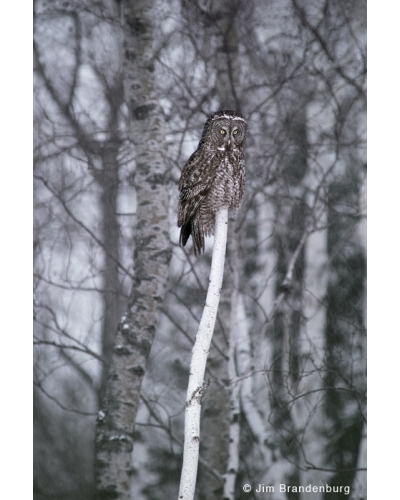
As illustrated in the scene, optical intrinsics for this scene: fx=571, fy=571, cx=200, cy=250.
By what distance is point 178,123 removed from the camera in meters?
2.36

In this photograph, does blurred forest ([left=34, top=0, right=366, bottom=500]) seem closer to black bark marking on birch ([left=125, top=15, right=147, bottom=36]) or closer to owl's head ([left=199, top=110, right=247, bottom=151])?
black bark marking on birch ([left=125, top=15, right=147, bottom=36])

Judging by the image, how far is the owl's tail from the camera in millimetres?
2191

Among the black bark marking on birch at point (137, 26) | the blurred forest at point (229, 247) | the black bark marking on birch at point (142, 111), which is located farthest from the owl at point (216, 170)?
the black bark marking on birch at point (137, 26)

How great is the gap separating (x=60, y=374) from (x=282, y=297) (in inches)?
38.2

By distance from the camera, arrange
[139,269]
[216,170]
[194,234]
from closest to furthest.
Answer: [216,170]
[194,234]
[139,269]

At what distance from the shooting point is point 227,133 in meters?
2.08

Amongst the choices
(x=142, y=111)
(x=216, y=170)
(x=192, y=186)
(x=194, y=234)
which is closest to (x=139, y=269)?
(x=194, y=234)

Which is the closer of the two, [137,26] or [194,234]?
[194,234]

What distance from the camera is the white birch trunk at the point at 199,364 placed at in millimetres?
2006

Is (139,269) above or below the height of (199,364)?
above

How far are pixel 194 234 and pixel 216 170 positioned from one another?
0.95ft

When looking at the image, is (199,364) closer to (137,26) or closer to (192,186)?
(192,186)

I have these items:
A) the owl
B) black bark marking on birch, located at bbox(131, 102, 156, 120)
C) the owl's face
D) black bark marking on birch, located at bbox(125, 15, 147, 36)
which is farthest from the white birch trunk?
black bark marking on birch, located at bbox(125, 15, 147, 36)

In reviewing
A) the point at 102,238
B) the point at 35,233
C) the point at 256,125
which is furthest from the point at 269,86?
the point at 35,233
